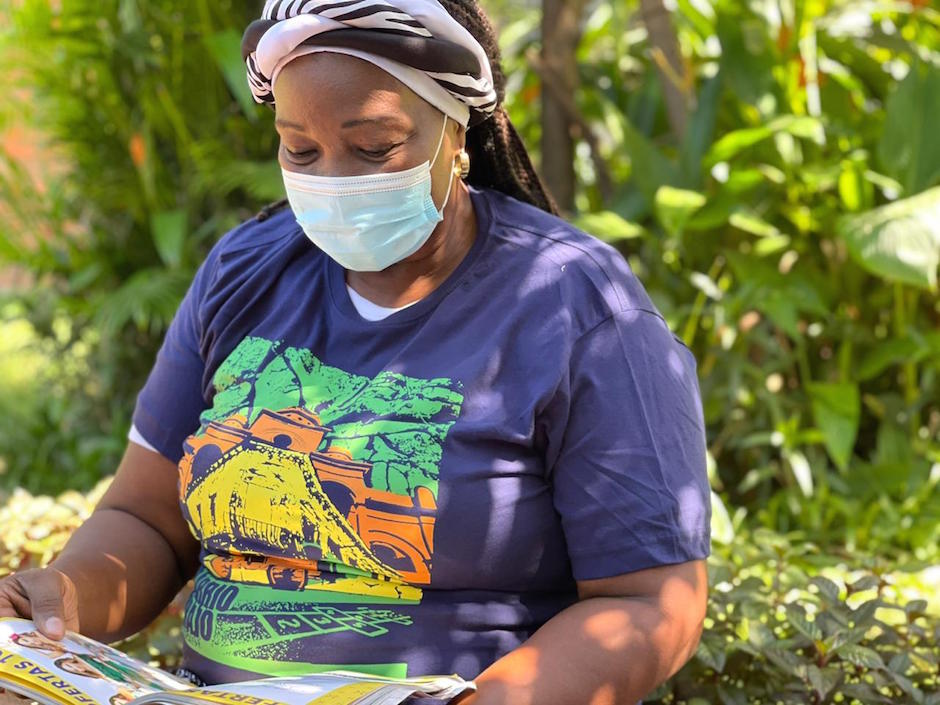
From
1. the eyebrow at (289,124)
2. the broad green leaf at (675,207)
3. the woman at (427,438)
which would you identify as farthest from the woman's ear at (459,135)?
the broad green leaf at (675,207)

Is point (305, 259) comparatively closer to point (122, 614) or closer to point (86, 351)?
point (122, 614)

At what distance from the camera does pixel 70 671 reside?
5.71 feet

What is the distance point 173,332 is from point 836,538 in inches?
89.0

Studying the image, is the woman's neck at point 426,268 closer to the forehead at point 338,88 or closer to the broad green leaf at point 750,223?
the forehead at point 338,88

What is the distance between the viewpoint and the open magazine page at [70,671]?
1.67 m

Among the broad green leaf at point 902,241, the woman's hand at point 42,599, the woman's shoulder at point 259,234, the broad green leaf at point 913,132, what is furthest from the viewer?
the broad green leaf at point 913,132

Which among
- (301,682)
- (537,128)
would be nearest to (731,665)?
(301,682)

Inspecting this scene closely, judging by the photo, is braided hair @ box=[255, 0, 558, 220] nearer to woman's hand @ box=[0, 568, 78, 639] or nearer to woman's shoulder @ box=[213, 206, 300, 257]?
woman's shoulder @ box=[213, 206, 300, 257]

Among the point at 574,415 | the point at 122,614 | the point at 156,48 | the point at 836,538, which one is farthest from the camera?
the point at 156,48

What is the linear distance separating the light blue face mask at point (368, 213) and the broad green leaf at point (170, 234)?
259 cm

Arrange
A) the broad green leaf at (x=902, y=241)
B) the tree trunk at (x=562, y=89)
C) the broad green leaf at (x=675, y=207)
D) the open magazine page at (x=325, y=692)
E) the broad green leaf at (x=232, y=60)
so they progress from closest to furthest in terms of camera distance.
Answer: the open magazine page at (x=325, y=692)
the broad green leaf at (x=902, y=241)
the broad green leaf at (x=675, y=207)
the broad green leaf at (x=232, y=60)
the tree trunk at (x=562, y=89)

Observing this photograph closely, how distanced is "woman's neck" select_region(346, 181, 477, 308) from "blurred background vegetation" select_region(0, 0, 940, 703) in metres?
0.93

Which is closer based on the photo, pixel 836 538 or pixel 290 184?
pixel 290 184

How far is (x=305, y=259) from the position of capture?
2.20m
